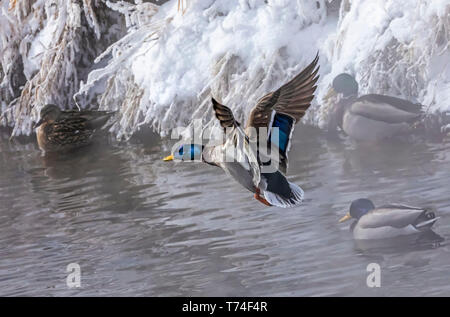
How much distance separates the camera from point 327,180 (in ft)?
22.2

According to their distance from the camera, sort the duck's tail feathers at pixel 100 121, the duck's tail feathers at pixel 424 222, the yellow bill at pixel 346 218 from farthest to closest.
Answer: the duck's tail feathers at pixel 100 121 < the yellow bill at pixel 346 218 < the duck's tail feathers at pixel 424 222

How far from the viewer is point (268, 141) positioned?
356 centimetres

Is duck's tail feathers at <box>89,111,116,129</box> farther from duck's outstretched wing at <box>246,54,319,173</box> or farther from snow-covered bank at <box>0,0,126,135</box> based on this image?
duck's outstretched wing at <box>246,54,319,173</box>

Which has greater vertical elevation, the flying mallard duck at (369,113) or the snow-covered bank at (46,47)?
the snow-covered bank at (46,47)

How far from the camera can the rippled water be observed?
4.81 metres

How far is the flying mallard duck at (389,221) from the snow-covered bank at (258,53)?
2404mm

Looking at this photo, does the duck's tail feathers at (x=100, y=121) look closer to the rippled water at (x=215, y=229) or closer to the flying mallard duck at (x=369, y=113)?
the rippled water at (x=215, y=229)

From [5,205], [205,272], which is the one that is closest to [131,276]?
[205,272]

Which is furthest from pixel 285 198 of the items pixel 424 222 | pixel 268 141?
pixel 424 222

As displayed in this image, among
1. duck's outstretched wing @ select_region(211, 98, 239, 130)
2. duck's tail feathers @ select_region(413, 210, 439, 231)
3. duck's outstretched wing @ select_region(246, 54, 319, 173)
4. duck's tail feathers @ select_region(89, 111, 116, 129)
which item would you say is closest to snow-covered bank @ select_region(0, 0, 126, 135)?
duck's tail feathers @ select_region(89, 111, 116, 129)

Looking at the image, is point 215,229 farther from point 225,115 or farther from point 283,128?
point 225,115

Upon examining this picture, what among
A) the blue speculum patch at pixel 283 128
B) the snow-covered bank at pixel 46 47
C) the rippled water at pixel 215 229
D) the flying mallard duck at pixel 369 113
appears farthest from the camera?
the snow-covered bank at pixel 46 47

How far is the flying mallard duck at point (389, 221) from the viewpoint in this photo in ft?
17.0

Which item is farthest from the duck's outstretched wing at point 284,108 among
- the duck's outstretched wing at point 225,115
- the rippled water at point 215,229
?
the rippled water at point 215,229
